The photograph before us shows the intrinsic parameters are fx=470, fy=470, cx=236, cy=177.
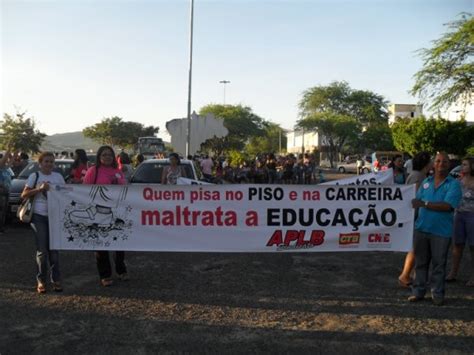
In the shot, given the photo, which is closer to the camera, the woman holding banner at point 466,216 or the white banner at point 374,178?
the woman holding banner at point 466,216

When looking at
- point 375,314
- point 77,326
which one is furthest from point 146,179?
point 375,314

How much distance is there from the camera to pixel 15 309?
17.2 ft

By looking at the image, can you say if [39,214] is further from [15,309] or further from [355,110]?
[355,110]

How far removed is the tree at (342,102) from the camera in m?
70.1

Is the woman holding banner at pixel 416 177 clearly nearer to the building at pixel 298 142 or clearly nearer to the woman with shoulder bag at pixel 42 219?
the woman with shoulder bag at pixel 42 219

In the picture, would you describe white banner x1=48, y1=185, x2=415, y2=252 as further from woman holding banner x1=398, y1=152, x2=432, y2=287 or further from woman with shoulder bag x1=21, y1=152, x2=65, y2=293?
woman with shoulder bag x1=21, y1=152, x2=65, y2=293

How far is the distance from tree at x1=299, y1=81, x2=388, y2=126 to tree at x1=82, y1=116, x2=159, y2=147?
108 ft

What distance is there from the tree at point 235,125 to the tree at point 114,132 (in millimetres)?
28433

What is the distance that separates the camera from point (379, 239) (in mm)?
6094

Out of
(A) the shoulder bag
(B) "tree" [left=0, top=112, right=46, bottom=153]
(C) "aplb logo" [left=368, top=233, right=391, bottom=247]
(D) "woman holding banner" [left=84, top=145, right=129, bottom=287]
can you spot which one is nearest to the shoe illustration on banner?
(D) "woman holding banner" [left=84, top=145, right=129, bottom=287]

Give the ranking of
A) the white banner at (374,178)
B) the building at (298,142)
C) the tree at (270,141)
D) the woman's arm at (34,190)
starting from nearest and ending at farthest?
the woman's arm at (34,190)
the white banner at (374,178)
the tree at (270,141)
the building at (298,142)

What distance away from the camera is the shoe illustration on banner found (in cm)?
604

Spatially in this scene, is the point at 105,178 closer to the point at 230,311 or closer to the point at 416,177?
the point at 230,311

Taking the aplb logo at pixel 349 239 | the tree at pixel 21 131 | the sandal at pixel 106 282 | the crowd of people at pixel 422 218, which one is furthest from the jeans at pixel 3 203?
the tree at pixel 21 131
